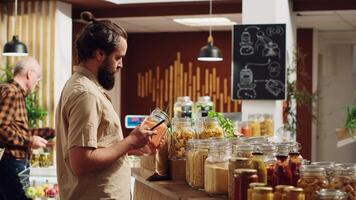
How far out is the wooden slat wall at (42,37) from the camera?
864 cm

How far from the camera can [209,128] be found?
313 centimetres

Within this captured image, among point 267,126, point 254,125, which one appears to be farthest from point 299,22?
point 254,125

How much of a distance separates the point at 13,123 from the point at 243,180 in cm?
348

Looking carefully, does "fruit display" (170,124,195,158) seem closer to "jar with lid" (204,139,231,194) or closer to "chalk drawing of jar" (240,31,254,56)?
"jar with lid" (204,139,231,194)

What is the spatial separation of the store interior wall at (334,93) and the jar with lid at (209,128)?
9325 mm

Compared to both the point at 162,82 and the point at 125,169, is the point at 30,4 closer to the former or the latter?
the point at 162,82

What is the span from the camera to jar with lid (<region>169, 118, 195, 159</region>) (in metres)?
3.19

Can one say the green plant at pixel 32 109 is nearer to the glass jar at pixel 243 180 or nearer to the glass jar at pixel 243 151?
the glass jar at pixel 243 151

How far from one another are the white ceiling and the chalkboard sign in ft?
5.35

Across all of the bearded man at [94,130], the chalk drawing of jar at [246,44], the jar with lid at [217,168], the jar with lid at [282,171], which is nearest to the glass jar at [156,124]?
the bearded man at [94,130]

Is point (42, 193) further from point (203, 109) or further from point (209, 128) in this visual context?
point (209, 128)

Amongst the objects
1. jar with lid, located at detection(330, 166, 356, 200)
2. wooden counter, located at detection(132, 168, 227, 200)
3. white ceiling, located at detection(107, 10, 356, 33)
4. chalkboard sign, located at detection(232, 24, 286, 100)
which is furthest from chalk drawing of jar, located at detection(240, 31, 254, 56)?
jar with lid, located at detection(330, 166, 356, 200)

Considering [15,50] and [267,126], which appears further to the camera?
[15,50]

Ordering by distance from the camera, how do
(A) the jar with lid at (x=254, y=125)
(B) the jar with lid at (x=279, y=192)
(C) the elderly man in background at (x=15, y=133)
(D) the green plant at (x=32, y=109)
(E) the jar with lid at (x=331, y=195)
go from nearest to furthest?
(E) the jar with lid at (x=331, y=195)
(B) the jar with lid at (x=279, y=192)
(C) the elderly man in background at (x=15, y=133)
(A) the jar with lid at (x=254, y=125)
(D) the green plant at (x=32, y=109)
